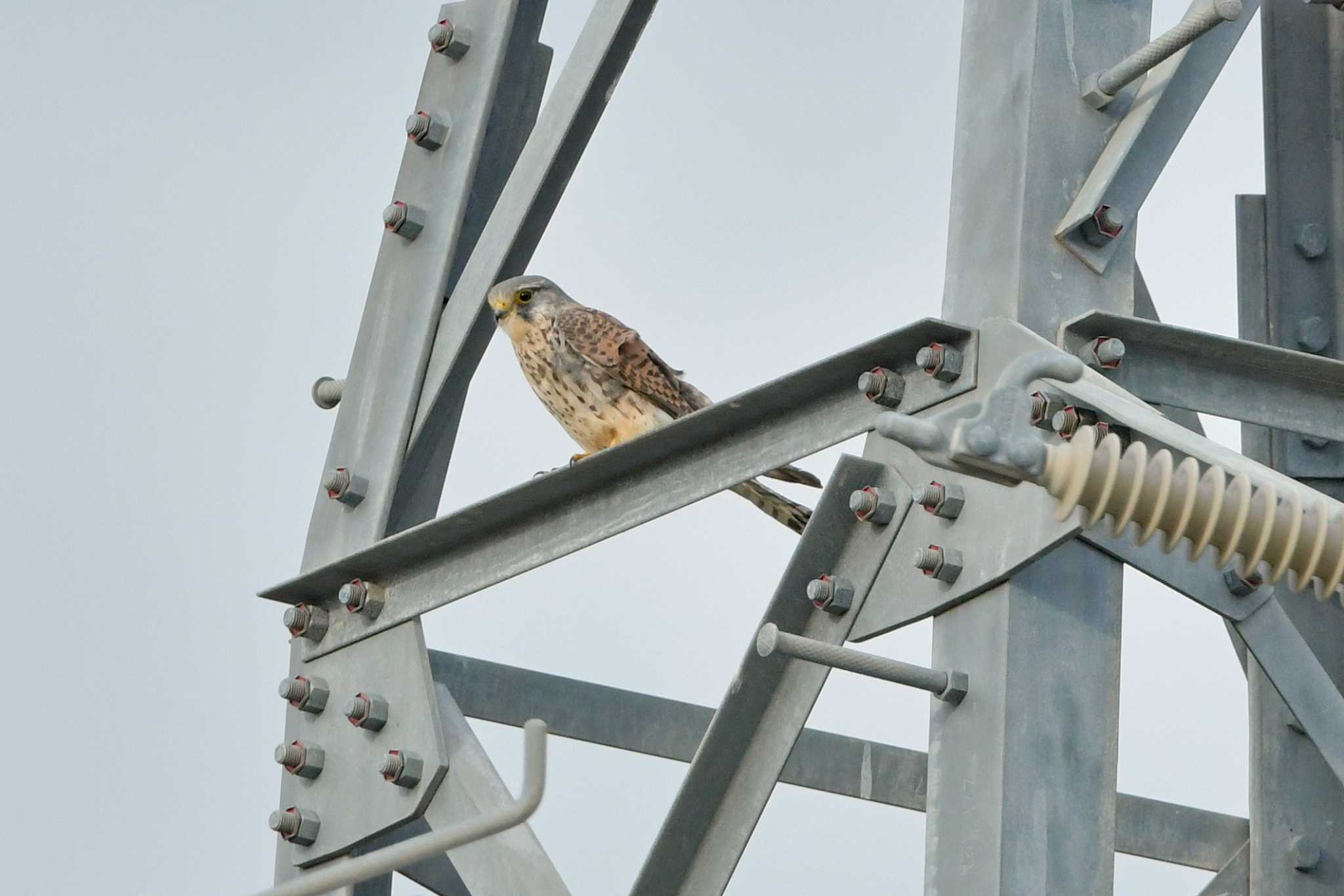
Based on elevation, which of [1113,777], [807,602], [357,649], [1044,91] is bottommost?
[1113,777]

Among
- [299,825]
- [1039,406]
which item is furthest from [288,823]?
[1039,406]

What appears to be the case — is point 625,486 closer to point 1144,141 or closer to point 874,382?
point 874,382

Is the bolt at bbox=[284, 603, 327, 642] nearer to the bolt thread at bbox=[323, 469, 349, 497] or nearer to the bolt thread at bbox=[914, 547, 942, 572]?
the bolt thread at bbox=[323, 469, 349, 497]

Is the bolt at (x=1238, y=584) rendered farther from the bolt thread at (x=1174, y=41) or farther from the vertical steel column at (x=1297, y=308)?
the vertical steel column at (x=1297, y=308)

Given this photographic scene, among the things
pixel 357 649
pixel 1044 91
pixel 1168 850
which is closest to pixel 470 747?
pixel 357 649

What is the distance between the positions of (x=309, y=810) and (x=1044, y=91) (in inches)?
86.6

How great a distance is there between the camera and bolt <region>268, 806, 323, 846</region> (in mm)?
4996

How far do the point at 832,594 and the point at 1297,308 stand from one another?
206cm

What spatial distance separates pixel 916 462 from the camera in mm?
Answer: 3912

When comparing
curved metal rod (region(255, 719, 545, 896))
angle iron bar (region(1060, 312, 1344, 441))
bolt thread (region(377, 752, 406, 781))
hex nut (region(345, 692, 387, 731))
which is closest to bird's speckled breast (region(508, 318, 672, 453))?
hex nut (region(345, 692, 387, 731))

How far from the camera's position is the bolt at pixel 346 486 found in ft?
16.8

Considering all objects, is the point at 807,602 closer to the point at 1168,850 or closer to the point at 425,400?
the point at 425,400

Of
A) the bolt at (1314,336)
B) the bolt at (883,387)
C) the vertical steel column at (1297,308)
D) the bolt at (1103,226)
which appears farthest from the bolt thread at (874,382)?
the bolt at (1314,336)

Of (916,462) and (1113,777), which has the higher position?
(916,462)
